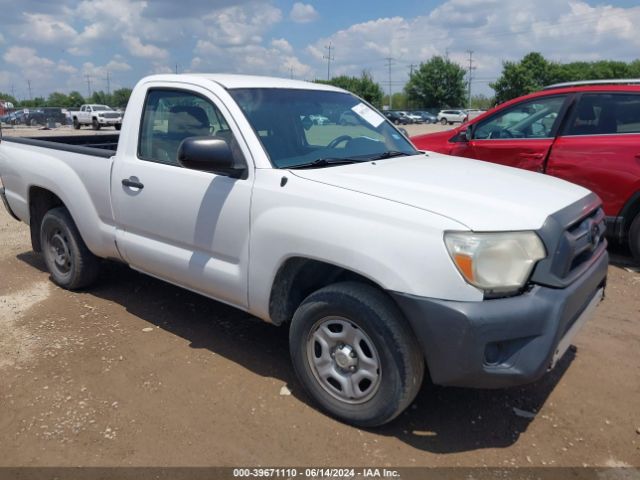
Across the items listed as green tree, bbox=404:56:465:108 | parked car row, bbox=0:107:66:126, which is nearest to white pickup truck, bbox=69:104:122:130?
parked car row, bbox=0:107:66:126

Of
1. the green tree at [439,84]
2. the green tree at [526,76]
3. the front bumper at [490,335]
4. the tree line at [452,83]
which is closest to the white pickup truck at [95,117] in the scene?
the tree line at [452,83]

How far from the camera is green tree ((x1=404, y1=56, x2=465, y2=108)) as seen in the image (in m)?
81.4

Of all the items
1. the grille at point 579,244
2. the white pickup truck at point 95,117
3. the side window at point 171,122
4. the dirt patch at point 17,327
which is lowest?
the dirt patch at point 17,327

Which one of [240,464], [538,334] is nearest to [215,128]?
[240,464]

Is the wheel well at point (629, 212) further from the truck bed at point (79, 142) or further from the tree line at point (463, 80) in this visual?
the tree line at point (463, 80)

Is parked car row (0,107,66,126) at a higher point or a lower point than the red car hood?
higher

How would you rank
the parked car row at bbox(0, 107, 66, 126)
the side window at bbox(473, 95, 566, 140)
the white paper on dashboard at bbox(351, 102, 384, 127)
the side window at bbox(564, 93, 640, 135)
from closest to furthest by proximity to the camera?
the white paper on dashboard at bbox(351, 102, 384, 127)
the side window at bbox(564, 93, 640, 135)
the side window at bbox(473, 95, 566, 140)
the parked car row at bbox(0, 107, 66, 126)

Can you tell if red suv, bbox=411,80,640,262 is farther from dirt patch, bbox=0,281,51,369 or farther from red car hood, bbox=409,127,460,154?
dirt patch, bbox=0,281,51,369

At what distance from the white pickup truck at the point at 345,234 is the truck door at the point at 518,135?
254 centimetres

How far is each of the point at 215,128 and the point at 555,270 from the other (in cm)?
227

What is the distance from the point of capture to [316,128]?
157 inches

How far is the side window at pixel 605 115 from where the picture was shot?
5.85 m

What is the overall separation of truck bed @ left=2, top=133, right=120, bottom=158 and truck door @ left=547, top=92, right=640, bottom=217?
181 inches

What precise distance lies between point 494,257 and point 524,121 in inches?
178
